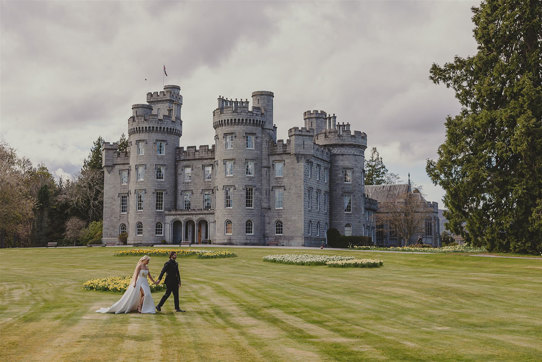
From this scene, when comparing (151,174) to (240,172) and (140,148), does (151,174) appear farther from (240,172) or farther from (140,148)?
(240,172)

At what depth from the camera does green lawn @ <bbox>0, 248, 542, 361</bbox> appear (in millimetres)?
11820

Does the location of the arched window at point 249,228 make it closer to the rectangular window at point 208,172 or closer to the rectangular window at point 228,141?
Result: the rectangular window at point 228,141

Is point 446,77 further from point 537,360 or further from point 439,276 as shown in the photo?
point 537,360

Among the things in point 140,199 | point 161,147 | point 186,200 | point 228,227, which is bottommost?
point 228,227

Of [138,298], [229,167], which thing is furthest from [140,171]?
[138,298]

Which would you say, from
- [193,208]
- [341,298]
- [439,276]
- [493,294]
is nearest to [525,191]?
[439,276]

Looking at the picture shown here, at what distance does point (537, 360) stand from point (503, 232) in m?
30.7

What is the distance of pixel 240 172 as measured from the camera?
202 ft

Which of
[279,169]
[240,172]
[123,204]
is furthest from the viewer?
[123,204]

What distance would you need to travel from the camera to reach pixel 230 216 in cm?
6100

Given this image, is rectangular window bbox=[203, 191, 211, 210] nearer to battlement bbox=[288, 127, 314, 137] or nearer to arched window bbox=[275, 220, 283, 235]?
arched window bbox=[275, 220, 283, 235]

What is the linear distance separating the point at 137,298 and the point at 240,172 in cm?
4504

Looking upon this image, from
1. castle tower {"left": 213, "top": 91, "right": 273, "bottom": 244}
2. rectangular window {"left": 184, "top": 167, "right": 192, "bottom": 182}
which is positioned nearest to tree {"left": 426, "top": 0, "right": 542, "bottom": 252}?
castle tower {"left": 213, "top": 91, "right": 273, "bottom": 244}

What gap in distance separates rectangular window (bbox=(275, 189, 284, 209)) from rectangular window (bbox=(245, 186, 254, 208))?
8.67 feet
